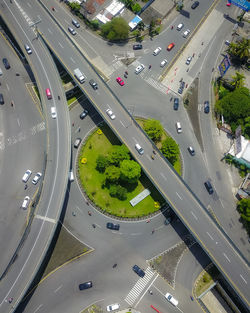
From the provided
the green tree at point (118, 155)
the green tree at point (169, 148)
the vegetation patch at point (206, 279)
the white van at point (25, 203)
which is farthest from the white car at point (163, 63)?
the vegetation patch at point (206, 279)

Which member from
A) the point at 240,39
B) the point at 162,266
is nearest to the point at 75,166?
the point at 162,266

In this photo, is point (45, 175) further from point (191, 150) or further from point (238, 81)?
point (238, 81)

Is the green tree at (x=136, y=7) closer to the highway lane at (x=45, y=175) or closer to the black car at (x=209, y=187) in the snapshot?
the highway lane at (x=45, y=175)

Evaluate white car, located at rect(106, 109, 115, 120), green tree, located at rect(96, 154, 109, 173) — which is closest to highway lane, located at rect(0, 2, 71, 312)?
green tree, located at rect(96, 154, 109, 173)

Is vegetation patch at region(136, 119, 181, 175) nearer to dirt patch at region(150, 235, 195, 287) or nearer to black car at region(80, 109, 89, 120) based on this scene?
black car at region(80, 109, 89, 120)

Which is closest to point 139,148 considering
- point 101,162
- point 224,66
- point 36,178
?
point 101,162

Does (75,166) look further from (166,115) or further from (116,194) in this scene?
(166,115)
